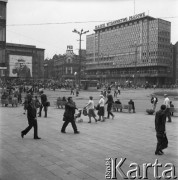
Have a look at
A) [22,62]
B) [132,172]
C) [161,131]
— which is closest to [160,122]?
[161,131]

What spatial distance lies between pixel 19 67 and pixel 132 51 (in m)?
43.7

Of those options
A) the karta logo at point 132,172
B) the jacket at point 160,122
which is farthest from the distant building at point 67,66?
the karta logo at point 132,172

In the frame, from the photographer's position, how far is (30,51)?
371 ft

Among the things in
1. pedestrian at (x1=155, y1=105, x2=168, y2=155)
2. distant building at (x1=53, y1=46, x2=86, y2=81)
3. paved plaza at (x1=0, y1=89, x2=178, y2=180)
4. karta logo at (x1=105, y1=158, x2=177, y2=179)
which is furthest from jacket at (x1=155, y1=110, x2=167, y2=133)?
distant building at (x1=53, y1=46, x2=86, y2=81)

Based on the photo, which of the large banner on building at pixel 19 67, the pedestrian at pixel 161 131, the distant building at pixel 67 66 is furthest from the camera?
the distant building at pixel 67 66

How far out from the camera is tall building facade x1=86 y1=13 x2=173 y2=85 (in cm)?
10100

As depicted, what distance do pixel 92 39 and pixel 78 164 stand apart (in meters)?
128

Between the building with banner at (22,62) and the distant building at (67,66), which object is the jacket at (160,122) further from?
the distant building at (67,66)

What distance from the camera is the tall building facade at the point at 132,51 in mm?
101000

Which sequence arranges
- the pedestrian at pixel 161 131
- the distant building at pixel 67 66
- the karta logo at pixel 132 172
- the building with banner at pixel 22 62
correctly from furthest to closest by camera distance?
the distant building at pixel 67 66
the building with banner at pixel 22 62
the pedestrian at pixel 161 131
the karta logo at pixel 132 172

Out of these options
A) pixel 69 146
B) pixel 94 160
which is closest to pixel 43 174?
pixel 94 160

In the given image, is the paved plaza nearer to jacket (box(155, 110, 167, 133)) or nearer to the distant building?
jacket (box(155, 110, 167, 133))

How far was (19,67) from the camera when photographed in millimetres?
99188

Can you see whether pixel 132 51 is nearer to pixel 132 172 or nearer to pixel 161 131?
pixel 161 131
